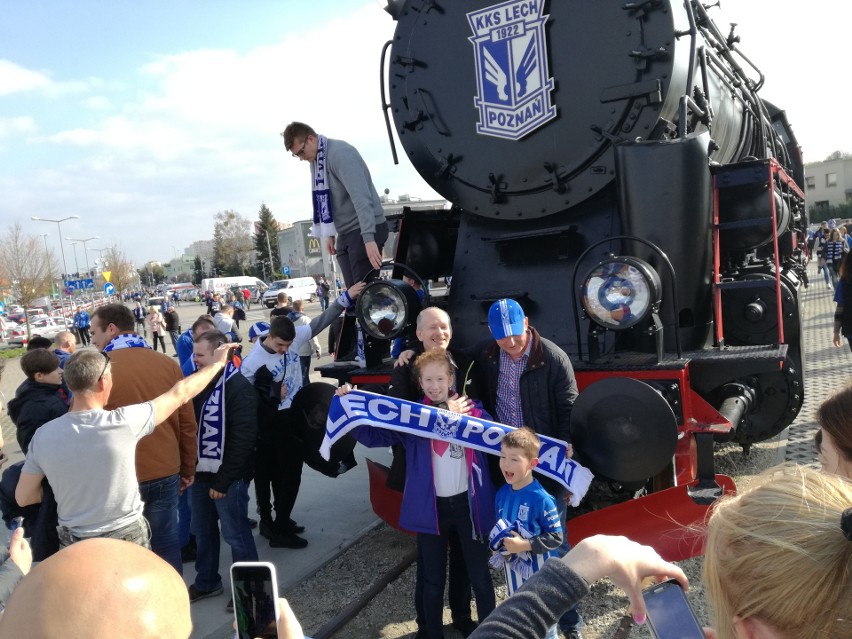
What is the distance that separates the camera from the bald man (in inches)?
33.1

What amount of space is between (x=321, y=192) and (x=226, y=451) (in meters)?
1.84

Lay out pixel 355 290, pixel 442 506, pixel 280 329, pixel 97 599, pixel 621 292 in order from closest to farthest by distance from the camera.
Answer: pixel 97 599 < pixel 442 506 < pixel 621 292 < pixel 355 290 < pixel 280 329

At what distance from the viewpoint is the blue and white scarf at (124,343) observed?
341 centimetres

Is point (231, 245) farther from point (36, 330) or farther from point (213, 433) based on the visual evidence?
point (213, 433)

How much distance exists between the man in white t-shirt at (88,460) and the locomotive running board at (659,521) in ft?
6.82

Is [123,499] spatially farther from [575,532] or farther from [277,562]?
[575,532]

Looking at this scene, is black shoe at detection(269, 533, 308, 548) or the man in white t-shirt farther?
black shoe at detection(269, 533, 308, 548)

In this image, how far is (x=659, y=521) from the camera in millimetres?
3131

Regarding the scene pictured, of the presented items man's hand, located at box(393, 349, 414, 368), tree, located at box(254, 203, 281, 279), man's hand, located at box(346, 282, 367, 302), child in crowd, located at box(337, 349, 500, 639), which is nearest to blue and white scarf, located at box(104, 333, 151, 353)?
man's hand, located at box(346, 282, 367, 302)

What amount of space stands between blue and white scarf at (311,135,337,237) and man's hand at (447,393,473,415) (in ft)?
6.39

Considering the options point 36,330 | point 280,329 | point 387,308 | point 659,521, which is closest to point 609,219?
point 387,308

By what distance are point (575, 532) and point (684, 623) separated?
2370mm

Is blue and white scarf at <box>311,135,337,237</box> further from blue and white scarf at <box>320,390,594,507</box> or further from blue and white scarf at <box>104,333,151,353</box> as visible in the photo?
blue and white scarf at <box>320,390,594,507</box>

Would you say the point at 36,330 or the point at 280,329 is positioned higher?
the point at 280,329
